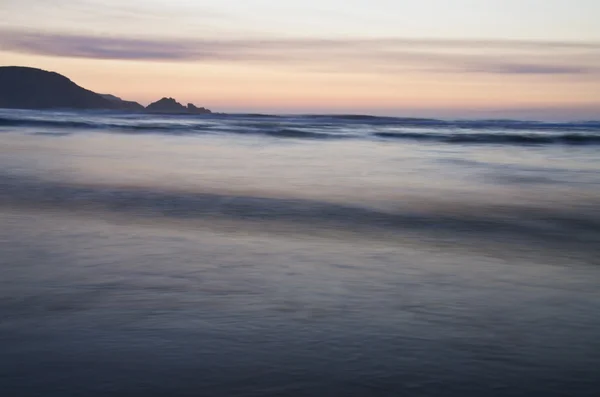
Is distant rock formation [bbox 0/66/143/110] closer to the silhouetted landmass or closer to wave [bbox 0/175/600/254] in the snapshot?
the silhouetted landmass

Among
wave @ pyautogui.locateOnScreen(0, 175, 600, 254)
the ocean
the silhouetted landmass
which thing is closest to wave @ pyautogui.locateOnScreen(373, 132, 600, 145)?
the ocean

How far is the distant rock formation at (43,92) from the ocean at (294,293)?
9125 centimetres

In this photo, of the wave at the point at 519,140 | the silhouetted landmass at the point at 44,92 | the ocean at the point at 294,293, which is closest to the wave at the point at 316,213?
the ocean at the point at 294,293

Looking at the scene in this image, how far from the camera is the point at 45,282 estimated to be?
348 centimetres

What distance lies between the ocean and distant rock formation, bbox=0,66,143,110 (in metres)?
91.2

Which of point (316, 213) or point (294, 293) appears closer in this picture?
point (294, 293)

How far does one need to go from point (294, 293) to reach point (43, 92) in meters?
106

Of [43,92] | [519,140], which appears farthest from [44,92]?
[519,140]

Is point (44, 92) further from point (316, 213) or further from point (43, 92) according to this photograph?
point (316, 213)

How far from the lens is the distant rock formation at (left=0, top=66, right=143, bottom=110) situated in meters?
94.7

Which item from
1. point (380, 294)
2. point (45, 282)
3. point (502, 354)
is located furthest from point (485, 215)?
point (45, 282)

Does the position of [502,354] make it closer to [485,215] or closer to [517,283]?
[517,283]

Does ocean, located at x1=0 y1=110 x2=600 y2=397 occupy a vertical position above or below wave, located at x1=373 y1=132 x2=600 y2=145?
below

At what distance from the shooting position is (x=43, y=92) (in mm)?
100125
